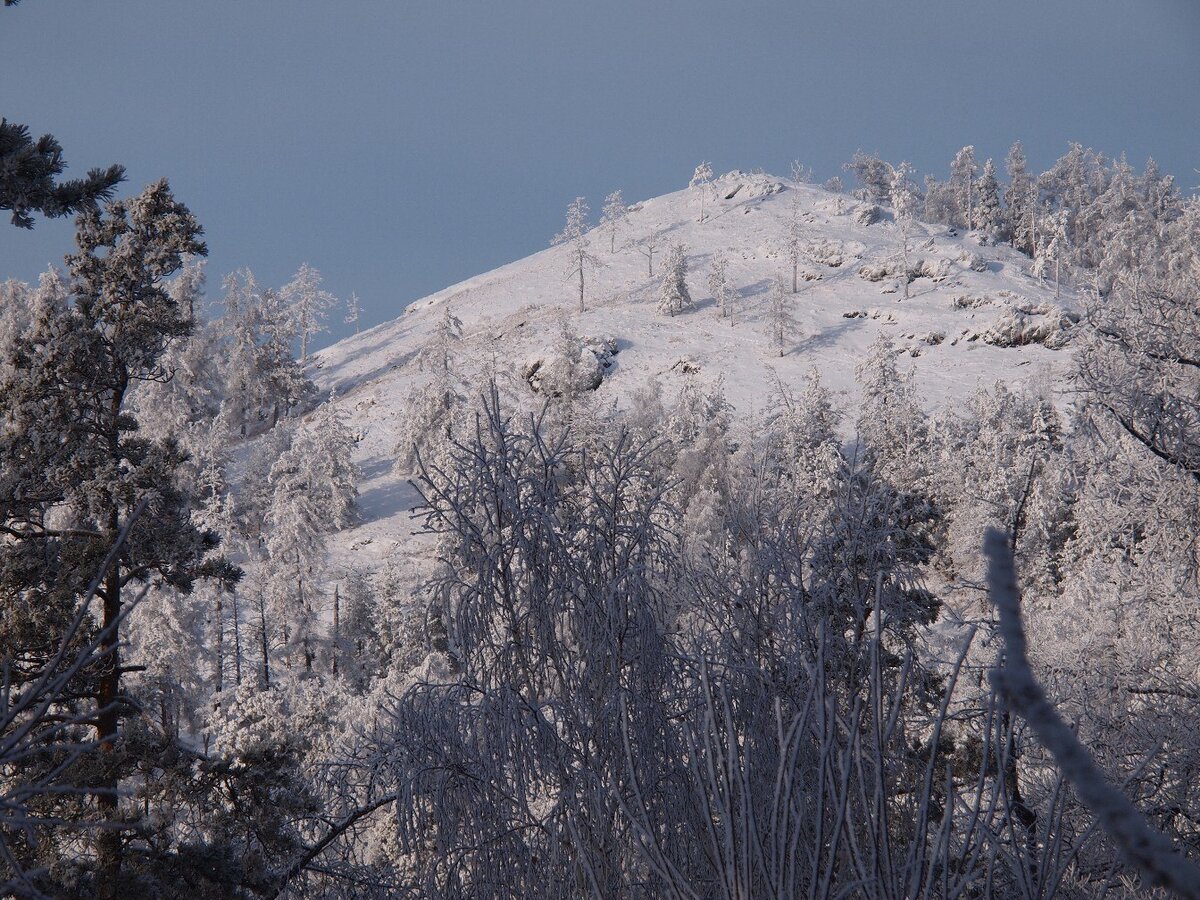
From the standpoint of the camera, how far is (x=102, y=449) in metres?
9.64

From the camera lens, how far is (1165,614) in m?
8.67

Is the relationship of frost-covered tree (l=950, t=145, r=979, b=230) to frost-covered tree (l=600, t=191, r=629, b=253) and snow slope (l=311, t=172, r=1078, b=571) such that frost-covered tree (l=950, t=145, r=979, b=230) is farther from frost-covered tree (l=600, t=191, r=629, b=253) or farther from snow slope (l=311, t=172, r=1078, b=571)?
frost-covered tree (l=600, t=191, r=629, b=253)

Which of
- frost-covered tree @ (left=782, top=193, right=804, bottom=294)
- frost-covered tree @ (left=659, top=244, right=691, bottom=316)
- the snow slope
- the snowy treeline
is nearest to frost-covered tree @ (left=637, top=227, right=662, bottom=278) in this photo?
the snow slope

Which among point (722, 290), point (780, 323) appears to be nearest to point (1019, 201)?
point (722, 290)

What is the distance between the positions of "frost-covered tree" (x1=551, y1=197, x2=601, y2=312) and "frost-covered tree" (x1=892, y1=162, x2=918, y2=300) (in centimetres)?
2946

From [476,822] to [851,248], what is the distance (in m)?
92.8

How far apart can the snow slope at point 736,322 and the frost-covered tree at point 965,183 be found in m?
9.85

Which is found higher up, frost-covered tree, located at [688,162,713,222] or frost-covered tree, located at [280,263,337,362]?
frost-covered tree, located at [688,162,713,222]

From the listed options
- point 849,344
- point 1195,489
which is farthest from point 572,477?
point 849,344

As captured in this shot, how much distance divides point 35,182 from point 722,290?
74.3 m

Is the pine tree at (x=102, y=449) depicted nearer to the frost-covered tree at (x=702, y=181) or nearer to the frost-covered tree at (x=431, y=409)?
the frost-covered tree at (x=431, y=409)

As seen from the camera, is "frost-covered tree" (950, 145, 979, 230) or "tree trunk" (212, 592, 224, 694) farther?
"frost-covered tree" (950, 145, 979, 230)

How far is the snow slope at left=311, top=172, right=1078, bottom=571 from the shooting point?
201ft

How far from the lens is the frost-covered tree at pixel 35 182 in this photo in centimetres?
572
